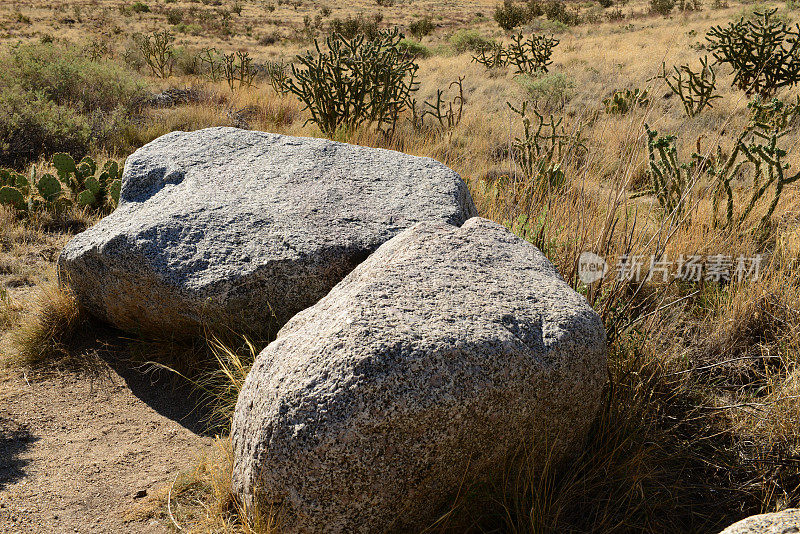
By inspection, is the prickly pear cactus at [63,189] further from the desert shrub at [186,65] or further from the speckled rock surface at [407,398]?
the desert shrub at [186,65]

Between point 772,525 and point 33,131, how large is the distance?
713 cm

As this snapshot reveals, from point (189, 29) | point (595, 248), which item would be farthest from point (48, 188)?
point (189, 29)

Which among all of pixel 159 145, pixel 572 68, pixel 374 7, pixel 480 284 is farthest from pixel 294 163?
pixel 374 7

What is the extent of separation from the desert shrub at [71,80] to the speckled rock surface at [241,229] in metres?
4.71

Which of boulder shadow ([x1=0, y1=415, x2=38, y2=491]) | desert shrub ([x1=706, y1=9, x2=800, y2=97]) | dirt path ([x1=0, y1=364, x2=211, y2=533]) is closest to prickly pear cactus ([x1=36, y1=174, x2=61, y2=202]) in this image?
dirt path ([x1=0, y1=364, x2=211, y2=533])

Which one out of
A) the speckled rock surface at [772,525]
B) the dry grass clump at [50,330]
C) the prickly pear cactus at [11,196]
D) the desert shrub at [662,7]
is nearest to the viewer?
the speckled rock surface at [772,525]

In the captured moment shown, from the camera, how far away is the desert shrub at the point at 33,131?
6125 mm

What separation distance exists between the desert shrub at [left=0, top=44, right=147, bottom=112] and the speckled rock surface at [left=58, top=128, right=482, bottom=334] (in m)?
4.71

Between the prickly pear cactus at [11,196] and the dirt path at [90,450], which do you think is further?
the prickly pear cactus at [11,196]

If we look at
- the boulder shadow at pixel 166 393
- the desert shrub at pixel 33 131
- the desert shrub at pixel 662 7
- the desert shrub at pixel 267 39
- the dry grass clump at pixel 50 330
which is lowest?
the boulder shadow at pixel 166 393

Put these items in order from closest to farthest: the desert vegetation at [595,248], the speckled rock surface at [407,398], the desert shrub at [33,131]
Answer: the speckled rock surface at [407,398]
the desert vegetation at [595,248]
the desert shrub at [33,131]

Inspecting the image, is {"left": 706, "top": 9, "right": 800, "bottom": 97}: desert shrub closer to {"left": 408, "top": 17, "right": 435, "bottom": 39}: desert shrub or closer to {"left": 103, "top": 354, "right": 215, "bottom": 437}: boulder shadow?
{"left": 103, "top": 354, "right": 215, "bottom": 437}: boulder shadow

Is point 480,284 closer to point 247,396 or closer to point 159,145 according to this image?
point 247,396

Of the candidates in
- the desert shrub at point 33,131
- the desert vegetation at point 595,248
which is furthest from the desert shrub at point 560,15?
the desert shrub at point 33,131
